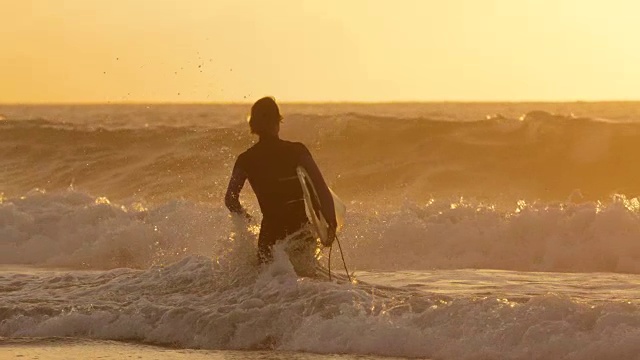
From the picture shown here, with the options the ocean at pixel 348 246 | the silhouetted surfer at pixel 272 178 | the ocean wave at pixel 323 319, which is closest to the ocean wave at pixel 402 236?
the ocean at pixel 348 246

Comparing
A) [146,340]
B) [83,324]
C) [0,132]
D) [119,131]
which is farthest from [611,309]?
[0,132]

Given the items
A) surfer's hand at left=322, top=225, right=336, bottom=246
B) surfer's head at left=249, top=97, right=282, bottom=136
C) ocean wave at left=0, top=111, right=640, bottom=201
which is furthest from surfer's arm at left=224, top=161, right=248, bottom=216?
ocean wave at left=0, top=111, right=640, bottom=201

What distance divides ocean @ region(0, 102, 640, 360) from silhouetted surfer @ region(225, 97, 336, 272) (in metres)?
0.18

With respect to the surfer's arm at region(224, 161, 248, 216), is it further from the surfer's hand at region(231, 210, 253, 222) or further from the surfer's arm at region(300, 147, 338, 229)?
the surfer's arm at region(300, 147, 338, 229)

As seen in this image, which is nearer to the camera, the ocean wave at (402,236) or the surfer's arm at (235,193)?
the surfer's arm at (235,193)

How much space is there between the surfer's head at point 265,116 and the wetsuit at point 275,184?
0.26 feet

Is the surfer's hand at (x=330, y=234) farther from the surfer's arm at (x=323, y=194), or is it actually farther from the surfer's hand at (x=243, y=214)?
the surfer's hand at (x=243, y=214)

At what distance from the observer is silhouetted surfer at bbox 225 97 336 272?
343 inches

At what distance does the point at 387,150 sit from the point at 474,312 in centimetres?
1858

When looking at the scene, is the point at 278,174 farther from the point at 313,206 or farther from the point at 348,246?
the point at 348,246

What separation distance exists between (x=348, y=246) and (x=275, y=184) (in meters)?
6.07

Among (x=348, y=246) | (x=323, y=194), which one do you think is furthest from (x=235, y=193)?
(x=348, y=246)

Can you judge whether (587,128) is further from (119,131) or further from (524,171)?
(119,131)

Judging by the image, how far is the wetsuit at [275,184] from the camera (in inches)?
345
